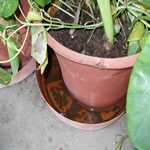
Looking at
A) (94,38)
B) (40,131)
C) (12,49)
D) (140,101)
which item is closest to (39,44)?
(12,49)

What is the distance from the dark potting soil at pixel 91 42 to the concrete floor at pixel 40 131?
0.39 m

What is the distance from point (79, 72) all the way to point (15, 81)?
40 centimetres

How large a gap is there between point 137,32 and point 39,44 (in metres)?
0.23

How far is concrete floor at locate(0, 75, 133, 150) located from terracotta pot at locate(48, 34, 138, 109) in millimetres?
116

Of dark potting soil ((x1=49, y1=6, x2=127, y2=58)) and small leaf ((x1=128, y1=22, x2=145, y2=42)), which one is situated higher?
small leaf ((x1=128, y1=22, x2=145, y2=42))

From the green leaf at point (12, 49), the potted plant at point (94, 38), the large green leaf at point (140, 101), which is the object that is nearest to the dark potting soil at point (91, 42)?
the potted plant at point (94, 38)

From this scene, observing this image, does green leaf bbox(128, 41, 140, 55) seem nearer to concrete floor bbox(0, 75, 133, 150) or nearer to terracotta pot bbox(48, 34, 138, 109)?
terracotta pot bbox(48, 34, 138, 109)

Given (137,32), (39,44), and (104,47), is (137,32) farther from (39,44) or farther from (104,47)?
(39,44)

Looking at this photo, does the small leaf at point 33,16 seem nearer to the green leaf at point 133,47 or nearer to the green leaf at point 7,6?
the green leaf at point 7,6

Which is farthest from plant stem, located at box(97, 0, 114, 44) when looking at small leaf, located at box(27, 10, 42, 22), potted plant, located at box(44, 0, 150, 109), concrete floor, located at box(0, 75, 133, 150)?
concrete floor, located at box(0, 75, 133, 150)

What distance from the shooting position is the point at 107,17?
842mm

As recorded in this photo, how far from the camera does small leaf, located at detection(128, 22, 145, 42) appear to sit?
0.88 meters

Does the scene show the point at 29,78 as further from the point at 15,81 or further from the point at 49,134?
the point at 49,134

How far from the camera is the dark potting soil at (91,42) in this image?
96 cm
